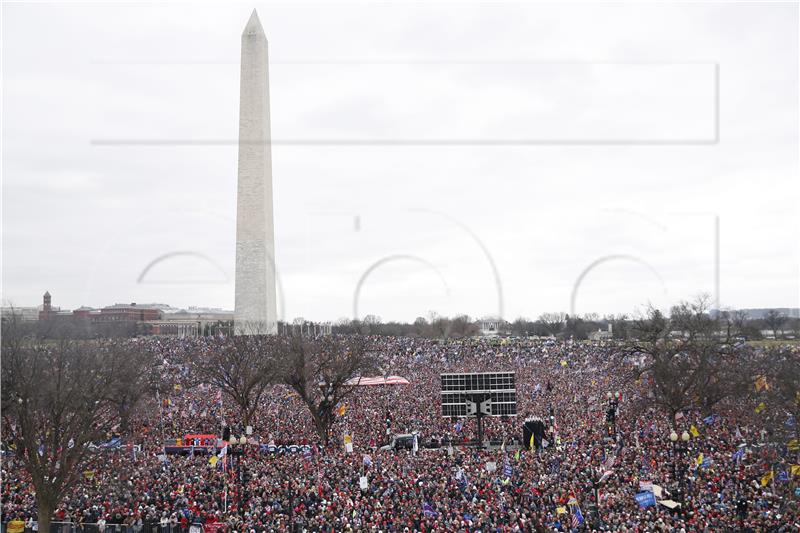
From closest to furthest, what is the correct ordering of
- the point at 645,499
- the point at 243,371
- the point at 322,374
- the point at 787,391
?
the point at 645,499 → the point at 787,391 → the point at 243,371 → the point at 322,374

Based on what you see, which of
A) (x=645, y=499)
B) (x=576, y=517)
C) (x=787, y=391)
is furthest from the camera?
(x=787, y=391)

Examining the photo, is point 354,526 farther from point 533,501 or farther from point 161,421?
point 161,421

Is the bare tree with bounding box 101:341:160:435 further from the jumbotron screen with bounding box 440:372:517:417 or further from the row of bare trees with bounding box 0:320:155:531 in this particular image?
the jumbotron screen with bounding box 440:372:517:417

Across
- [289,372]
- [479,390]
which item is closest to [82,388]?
[289,372]

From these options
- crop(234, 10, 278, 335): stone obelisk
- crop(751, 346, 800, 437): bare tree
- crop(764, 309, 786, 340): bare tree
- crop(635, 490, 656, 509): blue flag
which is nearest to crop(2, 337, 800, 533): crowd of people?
crop(635, 490, 656, 509): blue flag

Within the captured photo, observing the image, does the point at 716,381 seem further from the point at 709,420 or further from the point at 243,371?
the point at 243,371

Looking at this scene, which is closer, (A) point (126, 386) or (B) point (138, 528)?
(B) point (138, 528)

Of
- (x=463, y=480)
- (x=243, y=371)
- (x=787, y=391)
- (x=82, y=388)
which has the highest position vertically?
(x=82, y=388)
